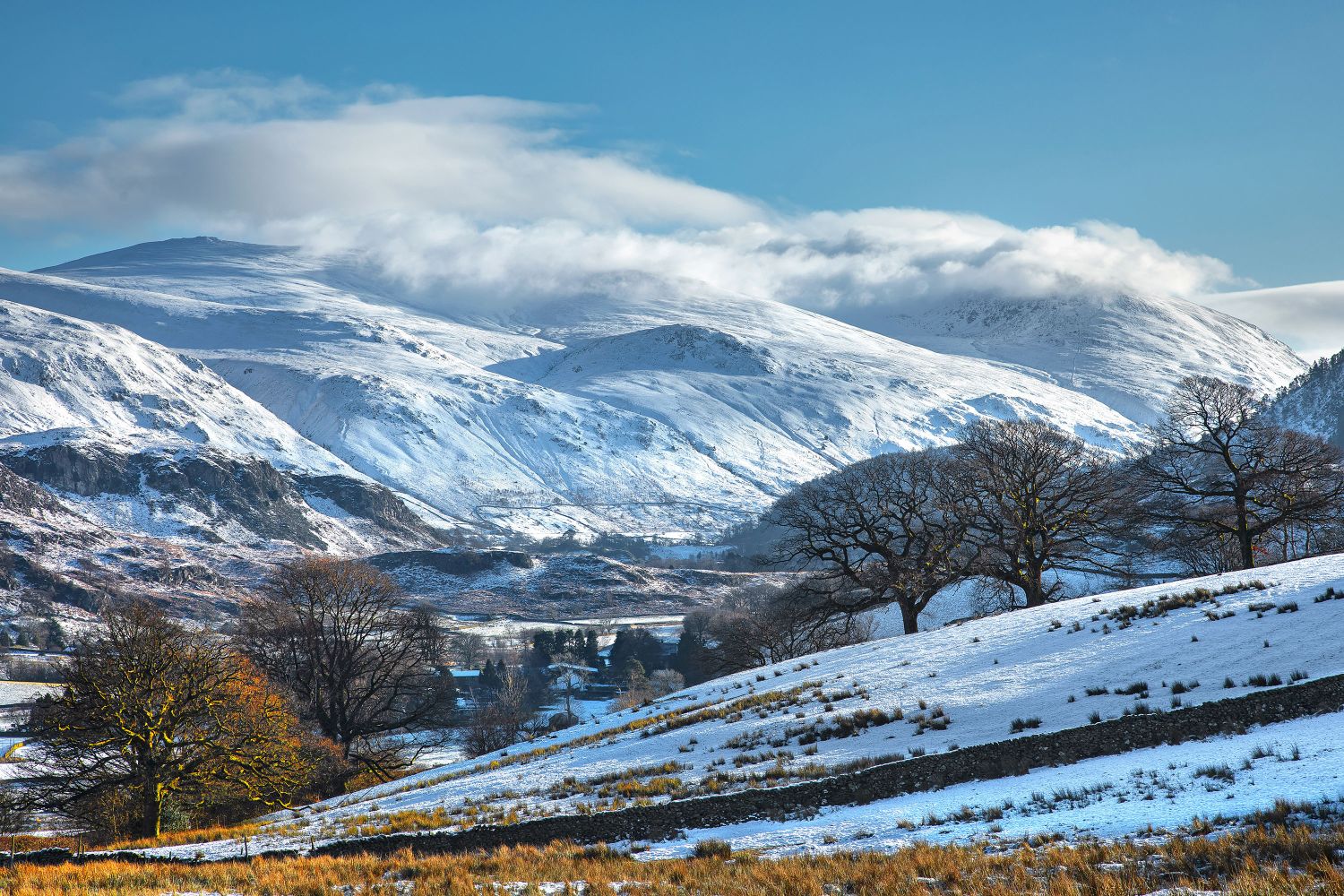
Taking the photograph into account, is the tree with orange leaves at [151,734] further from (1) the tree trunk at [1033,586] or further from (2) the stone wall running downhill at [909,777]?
(1) the tree trunk at [1033,586]

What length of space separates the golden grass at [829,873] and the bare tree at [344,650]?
113 ft

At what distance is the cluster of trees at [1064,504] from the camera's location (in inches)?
1710

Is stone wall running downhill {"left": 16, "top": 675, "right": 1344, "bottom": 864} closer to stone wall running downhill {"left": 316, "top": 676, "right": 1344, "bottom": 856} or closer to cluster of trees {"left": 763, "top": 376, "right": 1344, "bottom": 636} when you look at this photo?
stone wall running downhill {"left": 316, "top": 676, "right": 1344, "bottom": 856}

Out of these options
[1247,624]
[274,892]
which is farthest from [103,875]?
[1247,624]

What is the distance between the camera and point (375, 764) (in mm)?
50281

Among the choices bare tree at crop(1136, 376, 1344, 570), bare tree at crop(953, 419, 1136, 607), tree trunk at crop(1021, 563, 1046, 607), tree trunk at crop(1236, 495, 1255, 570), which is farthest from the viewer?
bare tree at crop(953, 419, 1136, 607)

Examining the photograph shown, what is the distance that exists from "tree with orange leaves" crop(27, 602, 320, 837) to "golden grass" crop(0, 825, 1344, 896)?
1447 cm

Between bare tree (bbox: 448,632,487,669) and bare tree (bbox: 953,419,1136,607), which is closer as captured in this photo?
bare tree (bbox: 953,419,1136,607)

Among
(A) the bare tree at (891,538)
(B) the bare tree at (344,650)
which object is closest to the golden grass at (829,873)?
(A) the bare tree at (891,538)

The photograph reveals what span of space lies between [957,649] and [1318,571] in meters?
10.9

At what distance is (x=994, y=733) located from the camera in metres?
22.2

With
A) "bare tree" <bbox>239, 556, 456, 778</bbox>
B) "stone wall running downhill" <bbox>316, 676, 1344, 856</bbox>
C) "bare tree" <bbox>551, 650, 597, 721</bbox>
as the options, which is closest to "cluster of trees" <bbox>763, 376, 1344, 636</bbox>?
"bare tree" <bbox>239, 556, 456, 778</bbox>

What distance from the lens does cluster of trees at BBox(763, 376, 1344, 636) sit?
143 ft

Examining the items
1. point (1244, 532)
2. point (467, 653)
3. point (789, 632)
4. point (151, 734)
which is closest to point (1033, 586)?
point (1244, 532)
